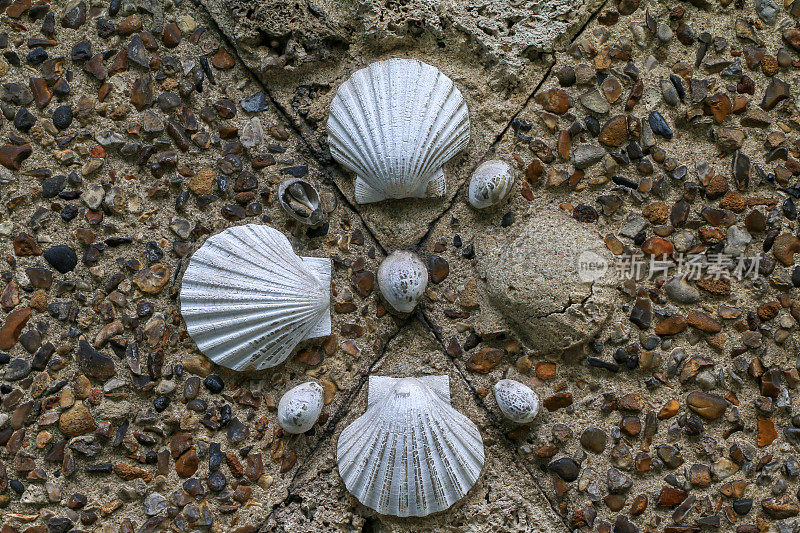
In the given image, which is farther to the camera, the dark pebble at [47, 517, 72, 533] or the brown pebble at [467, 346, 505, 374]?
the brown pebble at [467, 346, 505, 374]

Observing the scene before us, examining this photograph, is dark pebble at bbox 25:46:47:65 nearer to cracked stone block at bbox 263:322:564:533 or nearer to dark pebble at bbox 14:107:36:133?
dark pebble at bbox 14:107:36:133

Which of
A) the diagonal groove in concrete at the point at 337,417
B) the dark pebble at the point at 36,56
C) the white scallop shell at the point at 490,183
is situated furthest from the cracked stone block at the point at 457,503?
the dark pebble at the point at 36,56

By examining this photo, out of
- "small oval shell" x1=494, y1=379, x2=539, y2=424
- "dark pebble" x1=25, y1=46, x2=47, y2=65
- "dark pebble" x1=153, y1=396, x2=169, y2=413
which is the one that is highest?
"dark pebble" x1=25, y1=46, x2=47, y2=65

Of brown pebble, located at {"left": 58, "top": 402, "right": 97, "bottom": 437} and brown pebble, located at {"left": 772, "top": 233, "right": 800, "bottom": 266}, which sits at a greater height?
brown pebble, located at {"left": 772, "top": 233, "right": 800, "bottom": 266}

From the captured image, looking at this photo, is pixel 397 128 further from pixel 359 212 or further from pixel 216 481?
pixel 216 481

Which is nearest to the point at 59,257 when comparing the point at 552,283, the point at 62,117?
the point at 62,117

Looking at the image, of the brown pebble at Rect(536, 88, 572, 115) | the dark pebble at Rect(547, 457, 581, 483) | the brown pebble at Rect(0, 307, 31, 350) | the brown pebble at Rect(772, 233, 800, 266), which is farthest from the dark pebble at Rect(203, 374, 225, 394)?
the brown pebble at Rect(772, 233, 800, 266)

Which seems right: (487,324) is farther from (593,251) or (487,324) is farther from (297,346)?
(297,346)

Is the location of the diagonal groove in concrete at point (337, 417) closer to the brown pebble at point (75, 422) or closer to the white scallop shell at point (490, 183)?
the white scallop shell at point (490, 183)
